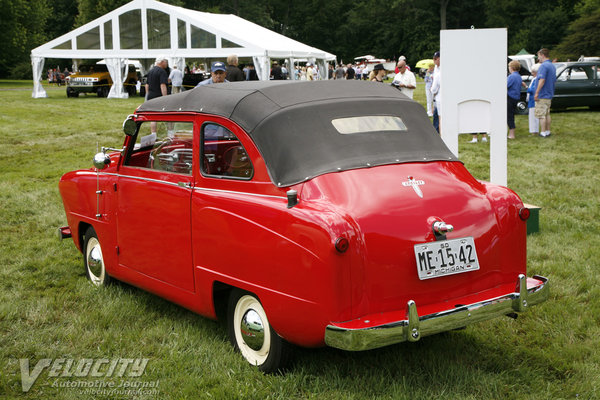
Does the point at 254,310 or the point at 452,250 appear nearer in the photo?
the point at 452,250

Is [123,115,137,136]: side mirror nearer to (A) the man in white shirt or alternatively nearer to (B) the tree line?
(A) the man in white shirt

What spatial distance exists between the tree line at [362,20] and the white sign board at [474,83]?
51.8 meters

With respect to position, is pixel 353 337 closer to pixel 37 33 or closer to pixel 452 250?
pixel 452 250

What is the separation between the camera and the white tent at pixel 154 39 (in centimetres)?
2925

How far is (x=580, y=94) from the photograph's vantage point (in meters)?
21.6

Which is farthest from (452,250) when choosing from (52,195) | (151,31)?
(151,31)

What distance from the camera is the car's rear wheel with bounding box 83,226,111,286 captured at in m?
6.00

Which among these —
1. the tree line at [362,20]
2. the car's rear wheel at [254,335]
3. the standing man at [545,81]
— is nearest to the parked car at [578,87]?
the standing man at [545,81]

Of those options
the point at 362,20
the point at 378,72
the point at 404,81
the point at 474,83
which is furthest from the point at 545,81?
the point at 362,20

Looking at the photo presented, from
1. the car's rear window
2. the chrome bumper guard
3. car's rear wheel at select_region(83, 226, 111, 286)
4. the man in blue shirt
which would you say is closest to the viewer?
the chrome bumper guard

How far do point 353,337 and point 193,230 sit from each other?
Result: 1522 mm

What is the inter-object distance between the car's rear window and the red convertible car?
0.5 inches

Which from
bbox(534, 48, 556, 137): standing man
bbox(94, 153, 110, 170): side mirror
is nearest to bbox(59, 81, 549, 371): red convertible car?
bbox(94, 153, 110, 170): side mirror

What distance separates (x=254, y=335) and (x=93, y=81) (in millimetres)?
32412
